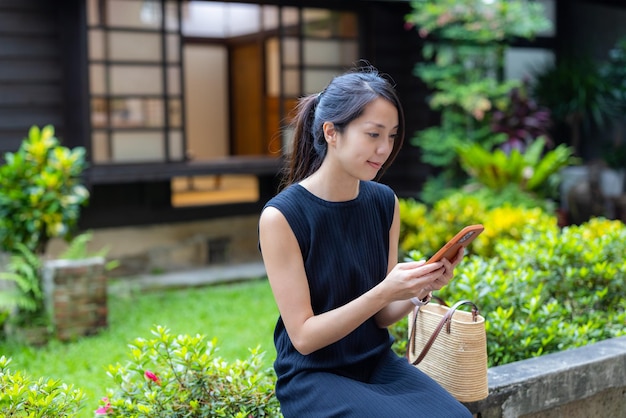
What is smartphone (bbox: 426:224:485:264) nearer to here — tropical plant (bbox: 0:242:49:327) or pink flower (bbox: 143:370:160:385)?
pink flower (bbox: 143:370:160:385)

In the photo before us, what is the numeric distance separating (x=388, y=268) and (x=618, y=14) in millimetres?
10357

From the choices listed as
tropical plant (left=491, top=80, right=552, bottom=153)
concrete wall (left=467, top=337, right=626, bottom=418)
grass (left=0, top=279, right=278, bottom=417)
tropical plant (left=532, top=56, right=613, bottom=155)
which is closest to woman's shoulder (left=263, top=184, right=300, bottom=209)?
concrete wall (left=467, top=337, right=626, bottom=418)

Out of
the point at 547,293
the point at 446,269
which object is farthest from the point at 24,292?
the point at 446,269

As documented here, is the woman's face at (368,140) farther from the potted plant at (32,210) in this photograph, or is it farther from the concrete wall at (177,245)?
the concrete wall at (177,245)

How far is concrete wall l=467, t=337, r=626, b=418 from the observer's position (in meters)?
3.04

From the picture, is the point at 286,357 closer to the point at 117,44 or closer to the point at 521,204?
the point at 521,204

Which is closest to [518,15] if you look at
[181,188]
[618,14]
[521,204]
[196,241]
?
[521,204]

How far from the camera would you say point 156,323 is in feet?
21.7

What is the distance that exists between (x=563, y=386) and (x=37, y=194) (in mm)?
4544

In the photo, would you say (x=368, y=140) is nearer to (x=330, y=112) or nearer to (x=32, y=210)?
(x=330, y=112)

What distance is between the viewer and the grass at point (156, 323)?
546 cm

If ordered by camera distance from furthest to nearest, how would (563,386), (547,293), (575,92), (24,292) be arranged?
(575,92)
(24,292)
(547,293)
(563,386)

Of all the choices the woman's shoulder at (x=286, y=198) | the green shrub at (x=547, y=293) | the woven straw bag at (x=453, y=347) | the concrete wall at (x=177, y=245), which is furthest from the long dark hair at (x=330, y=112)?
the concrete wall at (x=177, y=245)

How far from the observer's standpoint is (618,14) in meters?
11.8
